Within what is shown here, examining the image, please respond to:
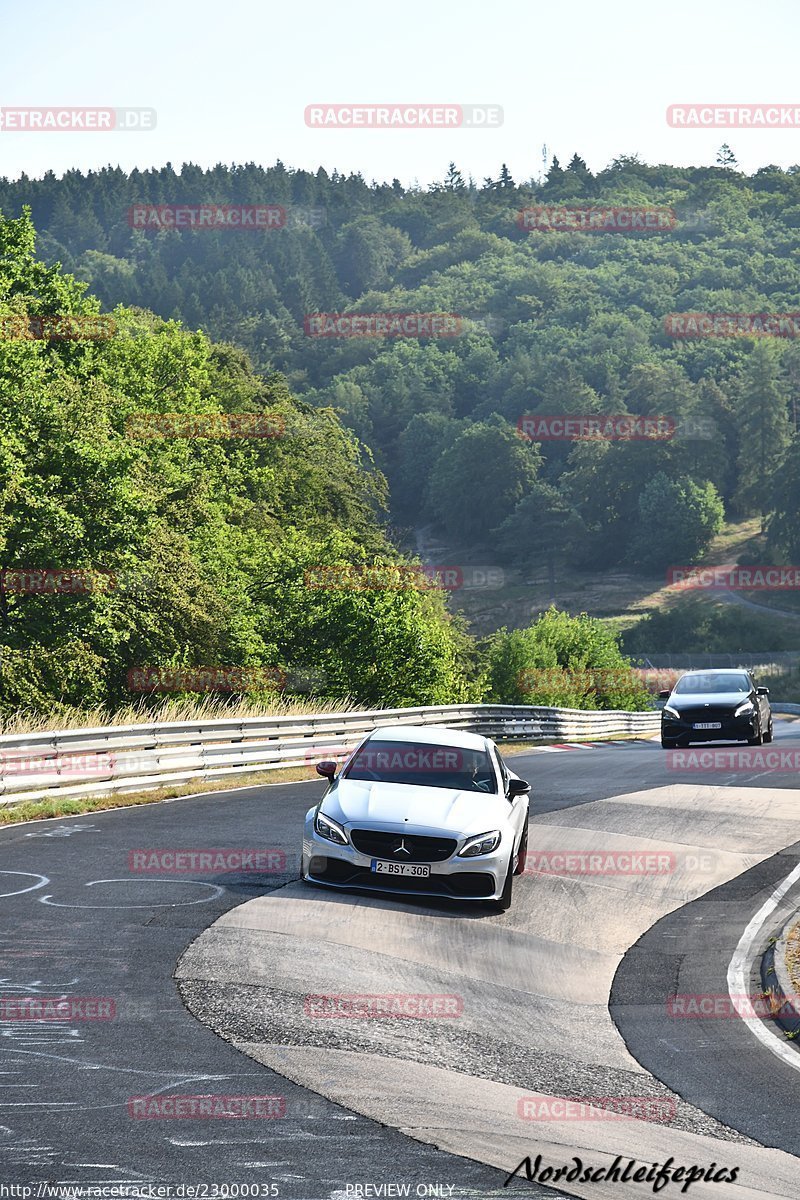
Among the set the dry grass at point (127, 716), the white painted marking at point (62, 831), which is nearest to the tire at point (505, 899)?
the white painted marking at point (62, 831)

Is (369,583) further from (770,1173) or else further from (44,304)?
(770,1173)

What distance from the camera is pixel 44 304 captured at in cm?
4244

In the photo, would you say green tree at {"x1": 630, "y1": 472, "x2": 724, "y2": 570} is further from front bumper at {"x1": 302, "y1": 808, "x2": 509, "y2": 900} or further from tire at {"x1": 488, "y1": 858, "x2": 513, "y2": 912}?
front bumper at {"x1": 302, "y1": 808, "x2": 509, "y2": 900}

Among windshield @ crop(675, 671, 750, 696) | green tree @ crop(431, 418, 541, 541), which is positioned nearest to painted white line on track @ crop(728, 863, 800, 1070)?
windshield @ crop(675, 671, 750, 696)

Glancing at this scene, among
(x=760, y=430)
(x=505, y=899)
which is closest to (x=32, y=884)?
(x=505, y=899)

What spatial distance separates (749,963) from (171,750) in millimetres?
12079

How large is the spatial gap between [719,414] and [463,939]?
16940 cm

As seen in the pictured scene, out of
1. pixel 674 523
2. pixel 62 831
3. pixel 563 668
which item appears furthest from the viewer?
pixel 674 523

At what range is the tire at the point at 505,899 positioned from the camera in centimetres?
1188

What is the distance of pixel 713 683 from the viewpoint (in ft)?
95.1

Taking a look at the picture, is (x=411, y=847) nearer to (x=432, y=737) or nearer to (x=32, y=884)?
(x=432, y=737)

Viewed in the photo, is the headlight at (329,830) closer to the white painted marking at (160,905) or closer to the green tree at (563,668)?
the white painted marking at (160,905)

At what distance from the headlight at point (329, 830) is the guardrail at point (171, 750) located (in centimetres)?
670

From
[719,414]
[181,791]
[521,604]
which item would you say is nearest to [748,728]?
[181,791]
